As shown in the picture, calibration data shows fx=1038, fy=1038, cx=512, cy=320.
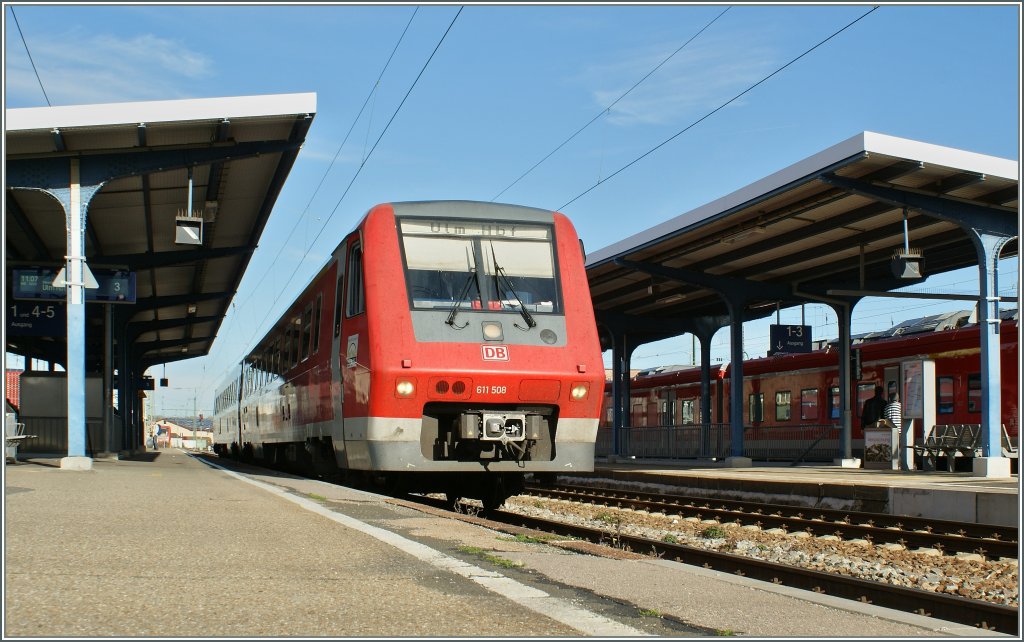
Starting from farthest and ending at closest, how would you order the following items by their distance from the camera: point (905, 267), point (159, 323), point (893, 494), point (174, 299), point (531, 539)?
1. point (159, 323)
2. point (174, 299)
3. point (905, 267)
4. point (893, 494)
5. point (531, 539)

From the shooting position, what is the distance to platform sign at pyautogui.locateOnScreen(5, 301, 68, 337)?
23.4 meters

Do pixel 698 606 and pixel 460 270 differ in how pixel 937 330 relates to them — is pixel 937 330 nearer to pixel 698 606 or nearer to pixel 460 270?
pixel 460 270

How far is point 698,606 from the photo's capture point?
4.90 m

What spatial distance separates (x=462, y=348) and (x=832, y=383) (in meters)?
16.9

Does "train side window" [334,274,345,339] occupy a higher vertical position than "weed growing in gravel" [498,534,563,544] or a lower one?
higher

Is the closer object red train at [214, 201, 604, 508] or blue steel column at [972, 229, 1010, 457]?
red train at [214, 201, 604, 508]

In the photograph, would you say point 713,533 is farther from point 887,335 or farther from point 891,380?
point 887,335

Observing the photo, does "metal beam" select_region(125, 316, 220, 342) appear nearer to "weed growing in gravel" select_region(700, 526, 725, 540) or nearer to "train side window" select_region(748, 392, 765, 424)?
"train side window" select_region(748, 392, 765, 424)

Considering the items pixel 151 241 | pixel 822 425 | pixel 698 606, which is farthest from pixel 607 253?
pixel 698 606

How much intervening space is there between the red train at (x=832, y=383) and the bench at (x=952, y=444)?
631 millimetres

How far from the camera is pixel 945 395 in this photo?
21.5m

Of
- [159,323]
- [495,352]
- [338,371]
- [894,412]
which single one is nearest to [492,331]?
[495,352]

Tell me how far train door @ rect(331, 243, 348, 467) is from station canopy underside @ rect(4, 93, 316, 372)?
5.93 meters

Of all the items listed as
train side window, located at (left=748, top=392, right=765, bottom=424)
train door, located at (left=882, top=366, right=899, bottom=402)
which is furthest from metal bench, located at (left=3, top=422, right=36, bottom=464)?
train side window, located at (left=748, top=392, right=765, bottom=424)
